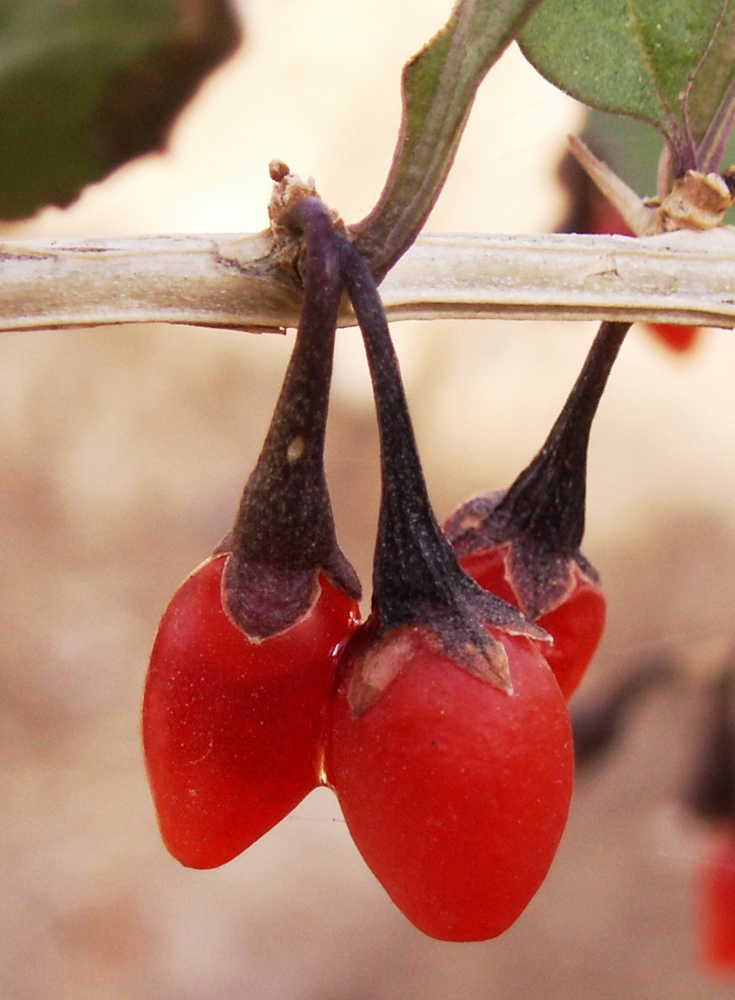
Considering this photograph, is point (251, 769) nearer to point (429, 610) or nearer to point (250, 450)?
point (429, 610)

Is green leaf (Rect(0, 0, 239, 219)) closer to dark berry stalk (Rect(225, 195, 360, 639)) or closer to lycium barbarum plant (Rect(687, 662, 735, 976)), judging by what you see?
dark berry stalk (Rect(225, 195, 360, 639))

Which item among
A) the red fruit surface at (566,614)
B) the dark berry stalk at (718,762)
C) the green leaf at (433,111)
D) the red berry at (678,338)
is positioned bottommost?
the dark berry stalk at (718,762)

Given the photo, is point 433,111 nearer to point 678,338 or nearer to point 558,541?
point 558,541

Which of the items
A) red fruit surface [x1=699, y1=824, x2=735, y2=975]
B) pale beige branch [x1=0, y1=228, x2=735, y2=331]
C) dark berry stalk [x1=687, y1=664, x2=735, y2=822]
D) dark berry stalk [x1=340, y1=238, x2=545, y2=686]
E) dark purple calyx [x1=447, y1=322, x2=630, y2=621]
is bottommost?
red fruit surface [x1=699, y1=824, x2=735, y2=975]

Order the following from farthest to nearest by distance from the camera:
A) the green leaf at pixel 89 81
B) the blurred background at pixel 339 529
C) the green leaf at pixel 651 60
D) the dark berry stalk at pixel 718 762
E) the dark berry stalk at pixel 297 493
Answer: the dark berry stalk at pixel 718 762
the blurred background at pixel 339 529
the green leaf at pixel 89 81
the green leaf at pixel 651 60
the dark berry stalk at pixel 297 493

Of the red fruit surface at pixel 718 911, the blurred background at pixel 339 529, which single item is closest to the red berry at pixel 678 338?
the blurred background at pixel 339 529

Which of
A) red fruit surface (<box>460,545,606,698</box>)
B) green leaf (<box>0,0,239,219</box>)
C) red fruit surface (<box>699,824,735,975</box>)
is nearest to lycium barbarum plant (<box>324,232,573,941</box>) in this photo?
red fruit surface (<box>460,545,606,698</box>)

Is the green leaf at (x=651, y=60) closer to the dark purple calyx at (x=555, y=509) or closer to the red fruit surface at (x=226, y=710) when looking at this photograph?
the dark purple calyx at (x=555, y=509)

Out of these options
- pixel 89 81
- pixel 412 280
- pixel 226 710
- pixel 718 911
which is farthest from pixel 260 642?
pixel 718 911

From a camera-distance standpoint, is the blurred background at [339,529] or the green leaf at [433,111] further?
the blurred background at [339,529]
